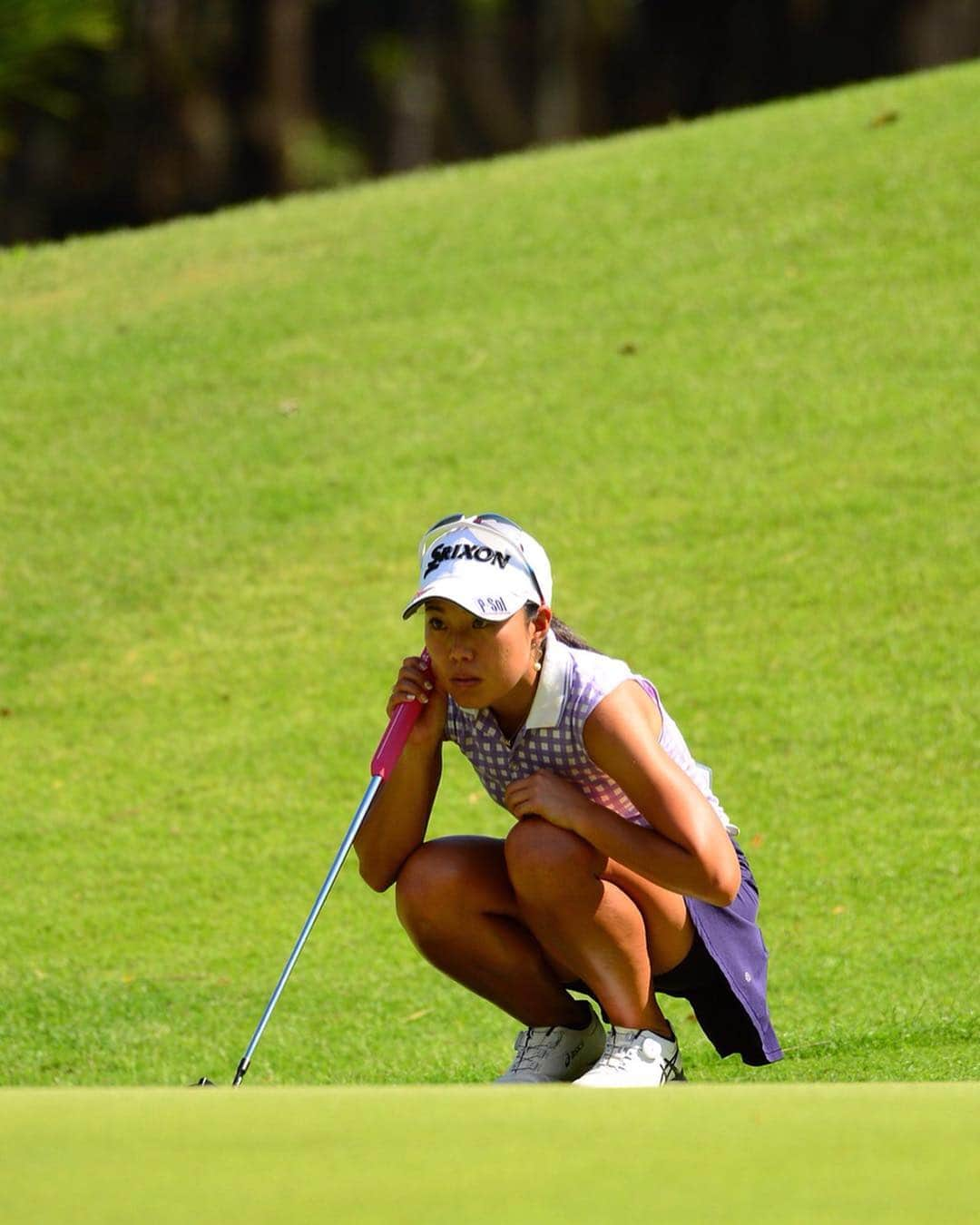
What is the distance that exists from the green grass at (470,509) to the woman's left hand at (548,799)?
90 centimetres

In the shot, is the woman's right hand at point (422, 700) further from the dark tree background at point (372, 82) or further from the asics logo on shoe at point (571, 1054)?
the dark tree background at point (372, 82)

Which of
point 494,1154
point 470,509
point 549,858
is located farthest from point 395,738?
point 470,509

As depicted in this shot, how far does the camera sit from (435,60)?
69.8 ft

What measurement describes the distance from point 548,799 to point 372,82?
1922 cm

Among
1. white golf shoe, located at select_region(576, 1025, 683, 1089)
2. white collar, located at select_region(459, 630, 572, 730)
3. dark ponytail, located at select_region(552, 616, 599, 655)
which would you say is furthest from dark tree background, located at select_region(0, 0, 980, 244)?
white golf shoe, located at select_region(576, 1025, 683, 1089)

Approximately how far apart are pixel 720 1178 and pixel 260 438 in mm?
6570

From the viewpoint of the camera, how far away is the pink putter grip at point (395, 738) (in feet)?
9.82

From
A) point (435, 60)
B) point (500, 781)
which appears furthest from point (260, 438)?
point (435, 60)

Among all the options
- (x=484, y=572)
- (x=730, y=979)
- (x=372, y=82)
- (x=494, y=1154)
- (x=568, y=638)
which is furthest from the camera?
(x=372, y=82)

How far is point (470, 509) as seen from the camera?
7094mm

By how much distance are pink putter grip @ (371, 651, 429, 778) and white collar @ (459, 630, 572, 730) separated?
16 centimetres

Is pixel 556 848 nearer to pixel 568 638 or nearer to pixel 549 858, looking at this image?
pixel 549 858

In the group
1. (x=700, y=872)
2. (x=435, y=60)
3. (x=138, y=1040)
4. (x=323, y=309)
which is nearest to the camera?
(x=700, y=872)

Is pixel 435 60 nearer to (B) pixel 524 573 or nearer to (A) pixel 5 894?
(A) pixel 5 894
